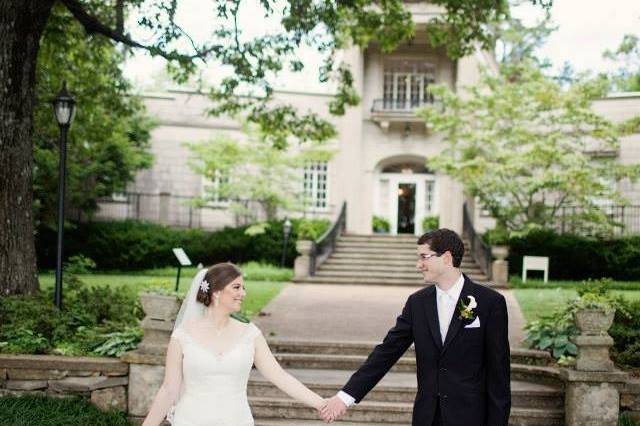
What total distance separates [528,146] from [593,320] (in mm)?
16347

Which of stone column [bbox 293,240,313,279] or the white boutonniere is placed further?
stone column [bbox 293,240,313,279]

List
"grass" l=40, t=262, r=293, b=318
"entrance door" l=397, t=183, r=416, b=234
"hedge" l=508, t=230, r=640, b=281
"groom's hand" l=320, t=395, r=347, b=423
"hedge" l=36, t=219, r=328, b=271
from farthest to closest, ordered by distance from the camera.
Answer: "entrance door" l=397, t=183, r=416, b=234 → "hedge" l=36, t=219, r=328, b=271 → "hedge" l=508, t=230, r=640, b=281 → "grass" l=40, t=262, r=293, b=318 → "groom's hand" l=320, t=395, r=347, b=423

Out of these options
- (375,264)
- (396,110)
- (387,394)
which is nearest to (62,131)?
(387,394)

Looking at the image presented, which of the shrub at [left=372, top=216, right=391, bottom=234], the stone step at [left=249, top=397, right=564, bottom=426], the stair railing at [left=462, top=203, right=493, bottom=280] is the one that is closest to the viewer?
the stone step at [left=249, top=397, right=564, bottom=426]

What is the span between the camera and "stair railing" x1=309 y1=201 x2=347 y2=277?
20678 mm

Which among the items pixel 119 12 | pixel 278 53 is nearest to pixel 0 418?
pixel 119 12

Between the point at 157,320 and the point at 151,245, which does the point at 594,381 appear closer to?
the point at 157,320

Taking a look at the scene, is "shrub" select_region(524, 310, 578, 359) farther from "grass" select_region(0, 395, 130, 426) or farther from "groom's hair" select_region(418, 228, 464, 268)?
"grass" select_region(0, 395, 130, 426)

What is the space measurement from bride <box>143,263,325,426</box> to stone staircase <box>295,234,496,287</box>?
15258mm

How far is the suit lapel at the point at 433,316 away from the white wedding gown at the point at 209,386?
121 centimetres

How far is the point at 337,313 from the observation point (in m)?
13.7

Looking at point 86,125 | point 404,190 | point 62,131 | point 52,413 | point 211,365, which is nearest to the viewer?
point 211,365

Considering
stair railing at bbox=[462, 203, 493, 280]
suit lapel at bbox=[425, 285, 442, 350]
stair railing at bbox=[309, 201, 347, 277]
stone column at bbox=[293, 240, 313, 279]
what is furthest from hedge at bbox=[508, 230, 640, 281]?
suit lapel at bbox=[425, 285, 442, 350]

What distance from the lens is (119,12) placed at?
38.6ft
